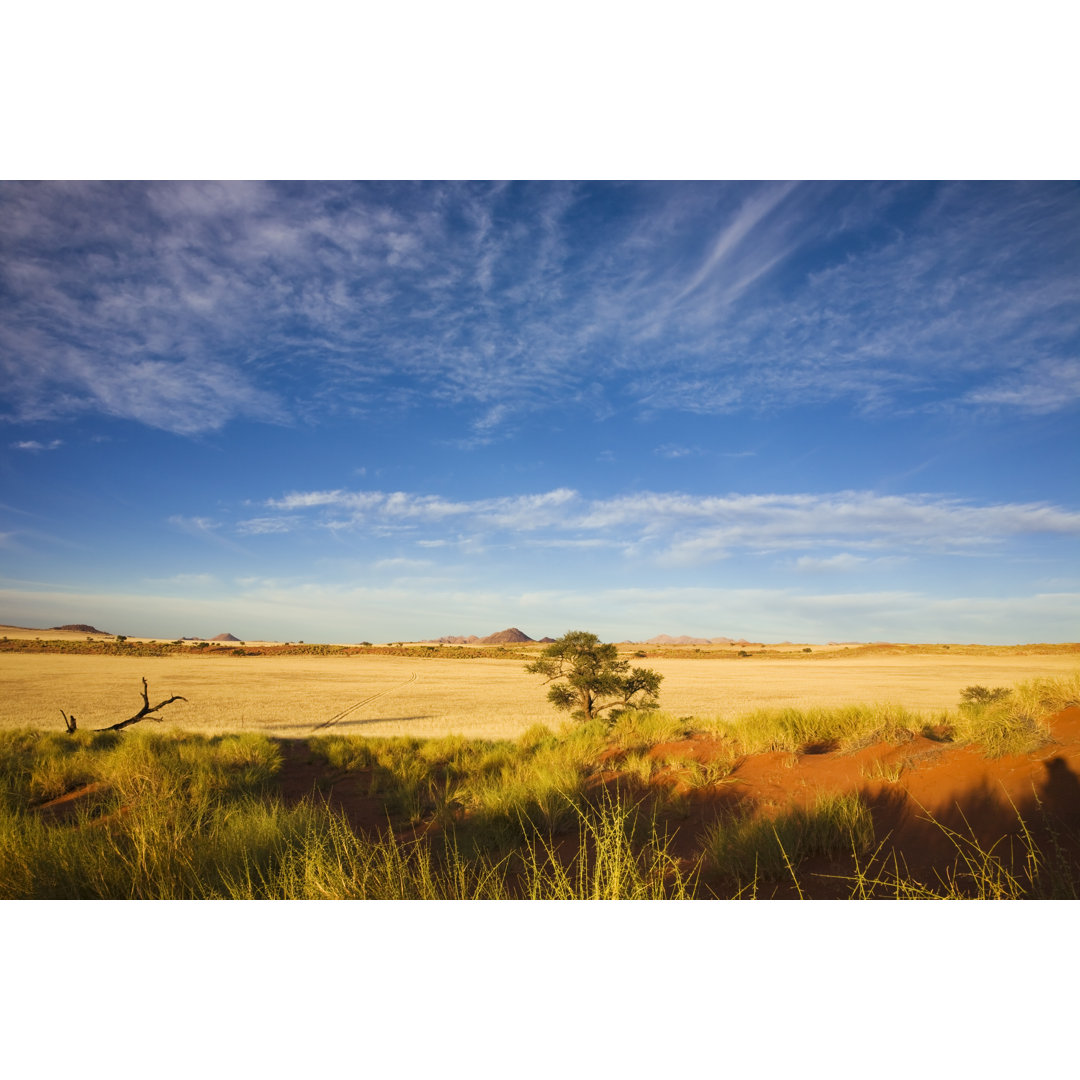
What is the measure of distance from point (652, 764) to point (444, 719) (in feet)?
46.4

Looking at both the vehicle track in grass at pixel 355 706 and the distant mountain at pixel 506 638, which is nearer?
the vehicle track in grass at pixel 355 706

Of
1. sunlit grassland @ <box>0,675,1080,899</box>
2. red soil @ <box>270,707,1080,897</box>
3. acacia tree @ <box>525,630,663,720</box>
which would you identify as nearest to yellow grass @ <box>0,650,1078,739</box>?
acacia tree @ <box>525,630,663,720</box>

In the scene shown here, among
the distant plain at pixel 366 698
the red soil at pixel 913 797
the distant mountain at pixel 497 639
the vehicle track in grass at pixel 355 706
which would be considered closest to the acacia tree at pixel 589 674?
the distant plain at pixel 366 698

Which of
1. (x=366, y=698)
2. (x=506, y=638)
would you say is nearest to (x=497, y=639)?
(x=506, y=638)

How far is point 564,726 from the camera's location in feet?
47.3

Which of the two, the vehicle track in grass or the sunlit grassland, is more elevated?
the sunlit grassland

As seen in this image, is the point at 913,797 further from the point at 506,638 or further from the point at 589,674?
the point at 506,638

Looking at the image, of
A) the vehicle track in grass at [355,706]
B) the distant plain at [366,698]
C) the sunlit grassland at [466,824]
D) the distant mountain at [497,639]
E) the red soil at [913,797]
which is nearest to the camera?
the sunlit grassland at [466,824]

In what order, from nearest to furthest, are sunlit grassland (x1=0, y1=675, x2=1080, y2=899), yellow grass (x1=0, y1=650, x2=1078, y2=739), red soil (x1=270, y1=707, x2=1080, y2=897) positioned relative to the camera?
sunlit grassland (x1=0, y1=675, x2=1080, y2=899), red soil (x1=270, y1=707, x2=1080, y2=897), yellow grass (x1=0, y1=650, x2=1078, y2=739)

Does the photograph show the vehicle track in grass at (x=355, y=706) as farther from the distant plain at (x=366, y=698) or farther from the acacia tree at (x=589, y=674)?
the acacia tree at (x=589, y=674)

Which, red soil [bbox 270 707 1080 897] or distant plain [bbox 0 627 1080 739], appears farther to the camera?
distant plain [bbox 0 627 1080 739]

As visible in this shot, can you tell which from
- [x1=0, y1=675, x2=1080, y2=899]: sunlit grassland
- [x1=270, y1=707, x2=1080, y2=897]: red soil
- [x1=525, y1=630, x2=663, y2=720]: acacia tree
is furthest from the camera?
[x1=525, y1=630, x2=663, y2=720]: acacia tree

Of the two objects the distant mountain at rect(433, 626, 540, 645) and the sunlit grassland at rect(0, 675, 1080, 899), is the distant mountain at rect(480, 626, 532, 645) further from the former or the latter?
the sunlit grassland at rect(0, 675, 1080, 899)
